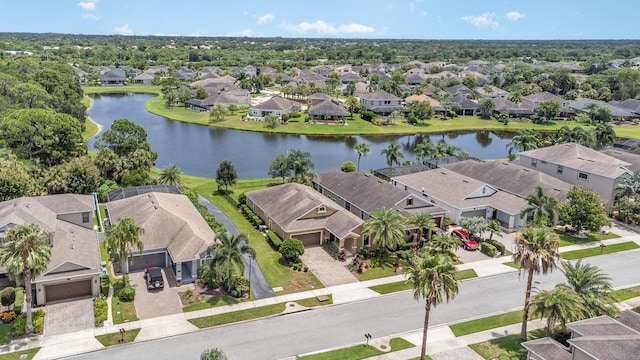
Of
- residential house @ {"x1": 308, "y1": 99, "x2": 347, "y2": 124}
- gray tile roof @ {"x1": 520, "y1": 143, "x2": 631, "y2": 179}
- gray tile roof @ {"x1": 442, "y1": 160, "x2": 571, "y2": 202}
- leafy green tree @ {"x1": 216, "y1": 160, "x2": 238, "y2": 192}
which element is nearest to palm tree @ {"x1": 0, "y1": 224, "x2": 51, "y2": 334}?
leafy green tree @ {"x1": 216, "y1": 160, "x2": 238, "y2": 192}

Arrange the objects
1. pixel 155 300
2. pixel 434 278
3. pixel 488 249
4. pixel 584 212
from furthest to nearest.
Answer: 1. pixel 584 212
2. pixel 488 249
3. pixel 155 300
4. pixel 434 278

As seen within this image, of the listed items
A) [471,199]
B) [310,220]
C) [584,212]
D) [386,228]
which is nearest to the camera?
[386,228]

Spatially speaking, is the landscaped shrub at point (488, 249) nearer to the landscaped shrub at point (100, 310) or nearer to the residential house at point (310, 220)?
the residential house at point (310, 220)

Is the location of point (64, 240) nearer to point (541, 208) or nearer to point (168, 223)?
point (168, 223)

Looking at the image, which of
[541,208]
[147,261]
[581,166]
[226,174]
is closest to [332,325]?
[147,261]

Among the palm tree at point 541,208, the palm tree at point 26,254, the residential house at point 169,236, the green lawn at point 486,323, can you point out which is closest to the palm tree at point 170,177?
the residential house at point 169,236

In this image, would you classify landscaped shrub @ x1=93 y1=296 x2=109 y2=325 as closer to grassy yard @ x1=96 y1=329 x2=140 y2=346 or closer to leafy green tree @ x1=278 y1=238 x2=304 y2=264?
grassy yard @ x1=96 y1=329 x2=140 y2=346
